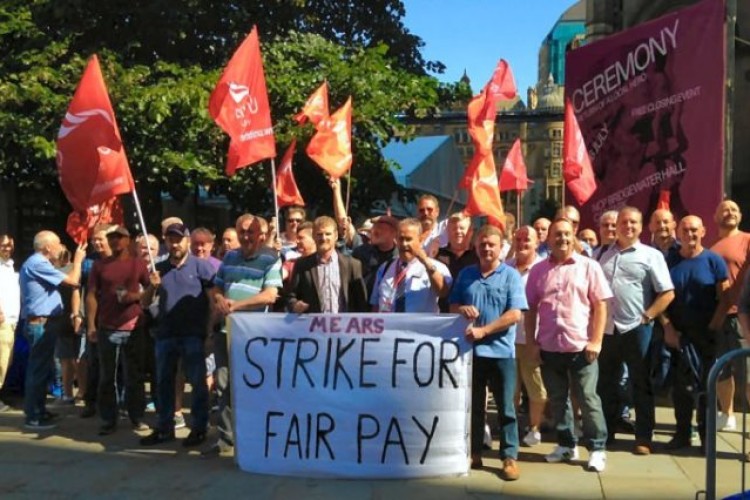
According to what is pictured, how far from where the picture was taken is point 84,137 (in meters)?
8.26

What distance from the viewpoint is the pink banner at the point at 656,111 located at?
31.9 feet

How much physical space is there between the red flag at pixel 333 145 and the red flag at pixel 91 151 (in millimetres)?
2965

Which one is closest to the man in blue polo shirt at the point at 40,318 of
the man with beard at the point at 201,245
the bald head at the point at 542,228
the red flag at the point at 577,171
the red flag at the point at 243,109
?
the man with beard at the point at 201,245

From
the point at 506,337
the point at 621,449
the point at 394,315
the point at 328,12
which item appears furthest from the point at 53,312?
the point at 328,12

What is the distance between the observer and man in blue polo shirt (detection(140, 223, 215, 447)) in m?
7.97

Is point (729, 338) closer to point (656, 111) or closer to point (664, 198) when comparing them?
point (664, 198)

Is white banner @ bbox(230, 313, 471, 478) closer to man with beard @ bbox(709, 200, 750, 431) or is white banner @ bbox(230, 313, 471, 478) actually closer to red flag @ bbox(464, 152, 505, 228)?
man with beard @ bbox(709, 200, 750, 431)

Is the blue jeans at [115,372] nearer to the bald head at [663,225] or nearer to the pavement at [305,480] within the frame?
the pavement at [305,480]

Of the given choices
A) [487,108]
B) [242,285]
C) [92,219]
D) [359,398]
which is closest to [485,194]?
[487,108]

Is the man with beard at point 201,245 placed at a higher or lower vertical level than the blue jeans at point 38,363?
higher

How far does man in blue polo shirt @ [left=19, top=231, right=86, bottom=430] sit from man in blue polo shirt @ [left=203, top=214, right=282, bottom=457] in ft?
6.50

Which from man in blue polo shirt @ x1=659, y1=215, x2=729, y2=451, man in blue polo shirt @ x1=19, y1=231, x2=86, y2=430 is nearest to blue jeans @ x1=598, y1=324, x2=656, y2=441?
man in blue polo shirt @ x1=659, y1=215, x2=729, y2=451

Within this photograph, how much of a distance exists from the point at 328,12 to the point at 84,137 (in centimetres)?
1189

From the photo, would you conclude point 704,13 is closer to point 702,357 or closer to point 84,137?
point 702,357
